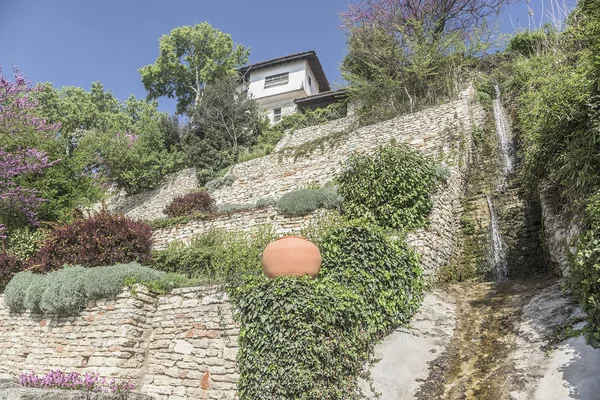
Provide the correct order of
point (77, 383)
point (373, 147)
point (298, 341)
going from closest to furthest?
point (298, 341)
point (77, 383)
point (373, 147)

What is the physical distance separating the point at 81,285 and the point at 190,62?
85.0 feet

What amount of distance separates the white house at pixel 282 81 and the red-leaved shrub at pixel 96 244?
19.6 m

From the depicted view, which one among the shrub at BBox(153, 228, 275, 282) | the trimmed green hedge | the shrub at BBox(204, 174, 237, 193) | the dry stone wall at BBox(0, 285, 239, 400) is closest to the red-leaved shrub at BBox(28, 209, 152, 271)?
the shrub at BBox(153, 228, 275, 282)

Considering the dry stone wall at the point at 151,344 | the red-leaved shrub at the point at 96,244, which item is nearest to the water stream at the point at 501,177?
the dry stone wall at the point at 151,344

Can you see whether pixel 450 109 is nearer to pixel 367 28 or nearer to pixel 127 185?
pixel 367 28

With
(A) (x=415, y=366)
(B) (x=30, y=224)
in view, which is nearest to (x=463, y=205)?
(A) (x=415, y=366)

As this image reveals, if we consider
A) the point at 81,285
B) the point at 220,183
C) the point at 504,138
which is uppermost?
the point at 220,183

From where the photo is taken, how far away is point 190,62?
30.6 metres

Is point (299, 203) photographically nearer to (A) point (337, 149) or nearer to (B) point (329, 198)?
(B) point (329, 198)

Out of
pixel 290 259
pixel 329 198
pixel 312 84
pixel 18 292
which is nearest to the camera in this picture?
pixel 290 259

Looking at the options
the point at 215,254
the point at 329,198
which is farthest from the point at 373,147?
the point at 215,254

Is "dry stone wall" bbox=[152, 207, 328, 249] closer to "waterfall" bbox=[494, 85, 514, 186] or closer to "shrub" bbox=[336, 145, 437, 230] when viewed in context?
"shrub" bbox=[336, 145, 437, 230]

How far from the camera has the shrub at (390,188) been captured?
29.9 feet

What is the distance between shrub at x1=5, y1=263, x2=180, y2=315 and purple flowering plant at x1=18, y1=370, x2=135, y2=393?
137 cm
